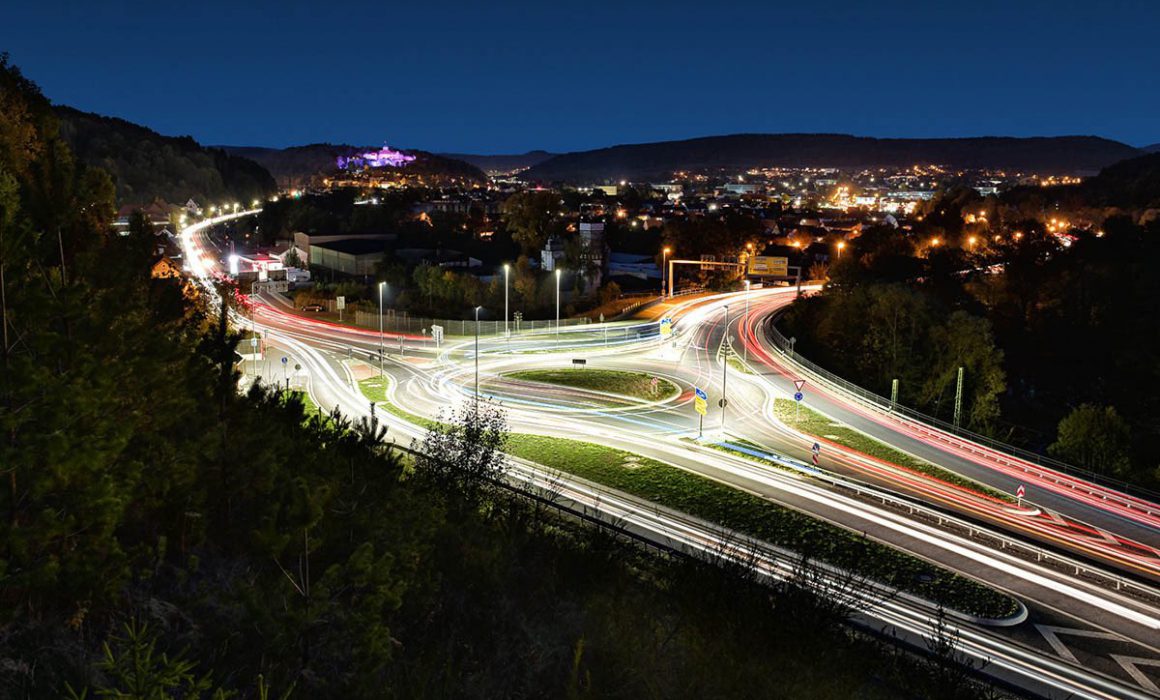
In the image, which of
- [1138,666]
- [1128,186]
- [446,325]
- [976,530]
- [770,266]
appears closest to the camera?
[1138,666]

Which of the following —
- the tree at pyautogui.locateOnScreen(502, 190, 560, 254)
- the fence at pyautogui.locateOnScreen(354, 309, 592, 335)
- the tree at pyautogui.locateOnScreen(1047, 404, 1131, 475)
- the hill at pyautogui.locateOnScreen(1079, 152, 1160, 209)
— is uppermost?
the hill at pyautogui.locateOnScreen(1079, 152, 1160, 209)

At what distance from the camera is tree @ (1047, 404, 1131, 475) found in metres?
34.5

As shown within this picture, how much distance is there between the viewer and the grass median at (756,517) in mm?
18375

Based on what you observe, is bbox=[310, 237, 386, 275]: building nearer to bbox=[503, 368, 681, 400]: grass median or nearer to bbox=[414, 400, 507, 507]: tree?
bbox=[503, 368, 681, 400]: grass median

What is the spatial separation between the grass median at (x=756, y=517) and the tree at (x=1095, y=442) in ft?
64.8

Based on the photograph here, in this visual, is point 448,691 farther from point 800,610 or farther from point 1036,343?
point 1036,343

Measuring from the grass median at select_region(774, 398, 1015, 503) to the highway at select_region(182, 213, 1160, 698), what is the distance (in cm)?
73

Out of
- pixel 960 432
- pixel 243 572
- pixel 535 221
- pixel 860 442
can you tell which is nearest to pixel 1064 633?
pixel 860 442

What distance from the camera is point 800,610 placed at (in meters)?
11.0

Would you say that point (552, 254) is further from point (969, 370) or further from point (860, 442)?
point (860, 442)

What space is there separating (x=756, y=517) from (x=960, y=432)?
1374 centimetres

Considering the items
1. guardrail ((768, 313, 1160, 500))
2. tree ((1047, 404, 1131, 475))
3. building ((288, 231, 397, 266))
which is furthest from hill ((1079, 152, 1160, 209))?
building ((288, 231, 397, 266))

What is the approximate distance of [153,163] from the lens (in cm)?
14412

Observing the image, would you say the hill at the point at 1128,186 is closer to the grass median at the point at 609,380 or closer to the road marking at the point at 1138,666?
the grass median at the point at 609,380
